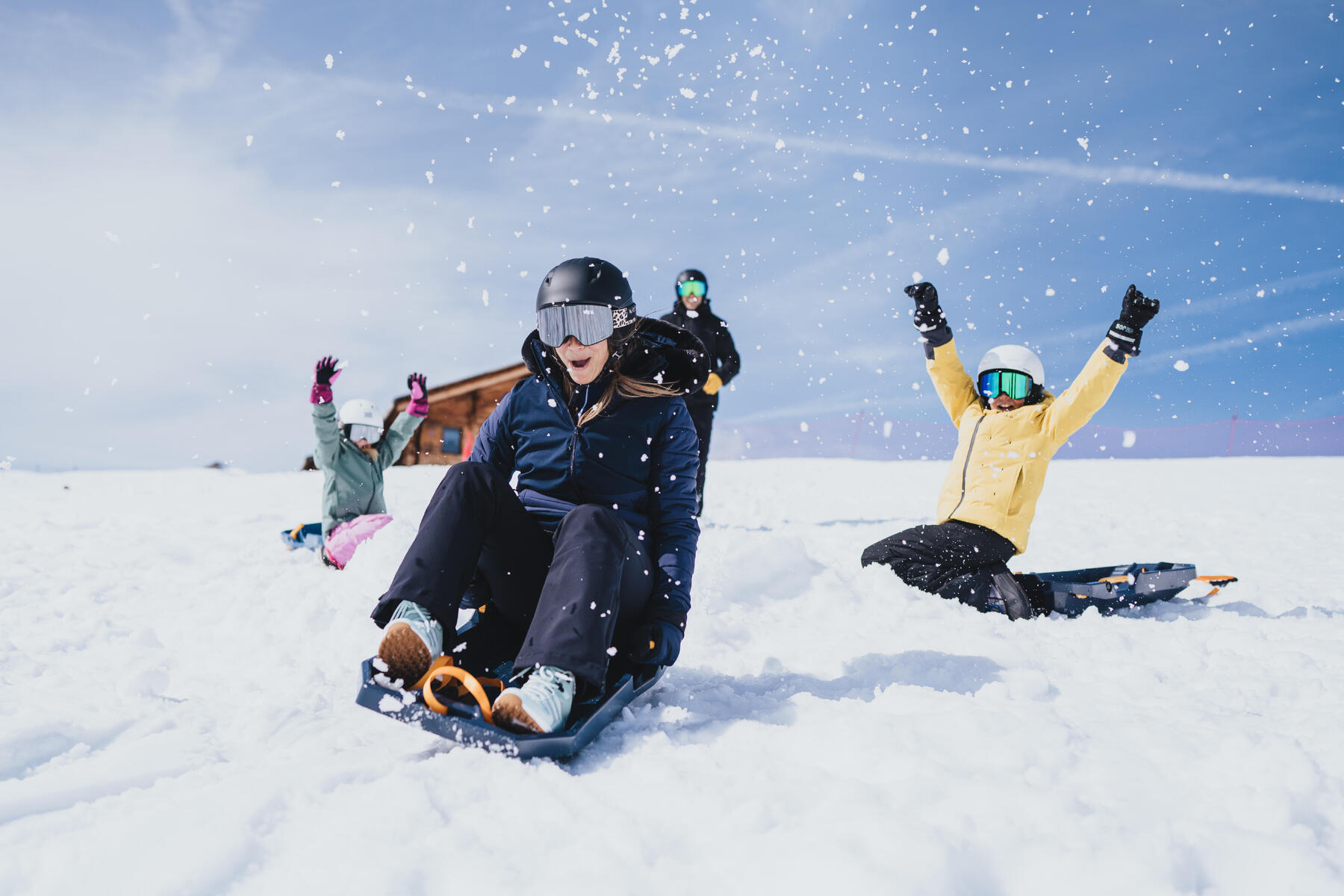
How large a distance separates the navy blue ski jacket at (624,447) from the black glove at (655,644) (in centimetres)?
12

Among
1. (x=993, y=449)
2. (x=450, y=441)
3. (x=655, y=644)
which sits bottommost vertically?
(x=450, y=441)

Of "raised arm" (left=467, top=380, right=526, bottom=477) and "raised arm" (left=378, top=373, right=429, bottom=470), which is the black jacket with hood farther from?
"raised arm" (left=467, top=380, right=526, bottom=477)

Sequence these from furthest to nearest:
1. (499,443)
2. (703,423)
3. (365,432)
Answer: (703,423) → (365,432) → (499,443)

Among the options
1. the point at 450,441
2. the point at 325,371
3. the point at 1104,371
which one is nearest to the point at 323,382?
the point at 325,371

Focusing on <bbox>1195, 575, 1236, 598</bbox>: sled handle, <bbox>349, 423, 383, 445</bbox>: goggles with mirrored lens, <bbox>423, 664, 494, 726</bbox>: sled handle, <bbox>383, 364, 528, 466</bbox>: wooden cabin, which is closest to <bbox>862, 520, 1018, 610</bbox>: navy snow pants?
<bbox>1195, 575, 1236, 598</bbox>: sled handle

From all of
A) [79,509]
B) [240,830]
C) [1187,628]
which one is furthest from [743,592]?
[79,509]

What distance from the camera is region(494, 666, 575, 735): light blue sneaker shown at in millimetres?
1791

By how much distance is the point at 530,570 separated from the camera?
2.29m

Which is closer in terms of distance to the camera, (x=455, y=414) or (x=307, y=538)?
(x=307, y=538)

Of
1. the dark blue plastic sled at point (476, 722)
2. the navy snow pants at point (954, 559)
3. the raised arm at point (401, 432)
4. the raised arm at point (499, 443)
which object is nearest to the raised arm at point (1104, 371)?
the navy snow pants at point (954, 559)

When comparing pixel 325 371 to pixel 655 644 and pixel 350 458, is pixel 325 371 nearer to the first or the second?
pixel 350 458

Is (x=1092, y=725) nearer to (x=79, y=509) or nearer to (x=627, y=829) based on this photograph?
(x=627, y=829)

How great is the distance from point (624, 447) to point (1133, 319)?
3.08m

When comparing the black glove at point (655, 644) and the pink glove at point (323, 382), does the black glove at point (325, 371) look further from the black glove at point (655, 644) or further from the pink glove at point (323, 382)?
the black glove at point (655, 644)
